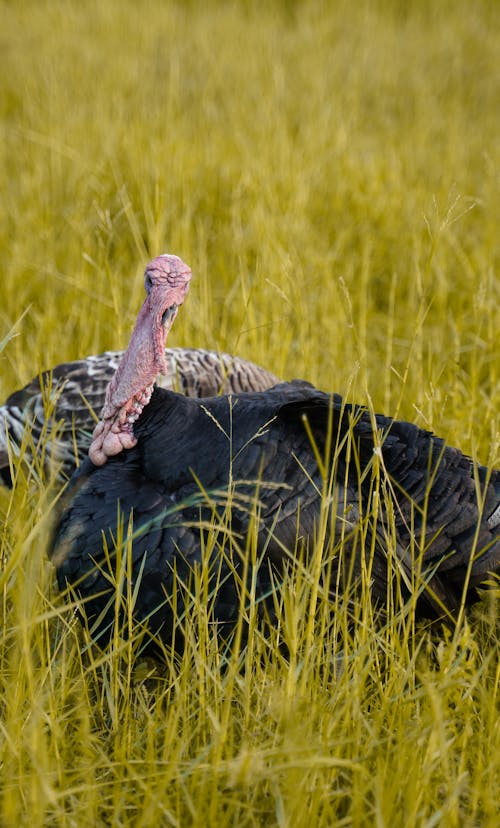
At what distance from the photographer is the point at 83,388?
3174 mm

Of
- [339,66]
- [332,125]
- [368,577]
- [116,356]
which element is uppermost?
[339,66]

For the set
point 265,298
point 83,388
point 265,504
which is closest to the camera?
point 265,504

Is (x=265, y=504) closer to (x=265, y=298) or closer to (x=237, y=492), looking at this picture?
(x=237, y=492)

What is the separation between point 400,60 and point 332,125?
8.09 feet

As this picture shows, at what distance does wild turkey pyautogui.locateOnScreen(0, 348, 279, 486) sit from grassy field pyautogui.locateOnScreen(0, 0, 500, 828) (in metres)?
A: 0.18

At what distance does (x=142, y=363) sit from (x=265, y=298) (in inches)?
50.6

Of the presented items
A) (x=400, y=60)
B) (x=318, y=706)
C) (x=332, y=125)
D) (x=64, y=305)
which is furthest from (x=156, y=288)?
(x=400, y=60)

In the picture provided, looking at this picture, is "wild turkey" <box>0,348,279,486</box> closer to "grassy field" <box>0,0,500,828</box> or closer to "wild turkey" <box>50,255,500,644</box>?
"grassy field" <box>0,0,500,828</box>

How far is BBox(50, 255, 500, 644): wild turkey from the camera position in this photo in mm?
2141

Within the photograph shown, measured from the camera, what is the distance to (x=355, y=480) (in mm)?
2281

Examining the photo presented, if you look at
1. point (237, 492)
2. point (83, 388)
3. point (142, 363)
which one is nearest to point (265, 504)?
point (237, 492)

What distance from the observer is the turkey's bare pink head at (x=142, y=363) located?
Answer: 2.41m

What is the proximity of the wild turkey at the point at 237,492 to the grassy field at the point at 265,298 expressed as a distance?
12 centimetres

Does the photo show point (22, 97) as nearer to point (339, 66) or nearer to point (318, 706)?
point (339, 66)
